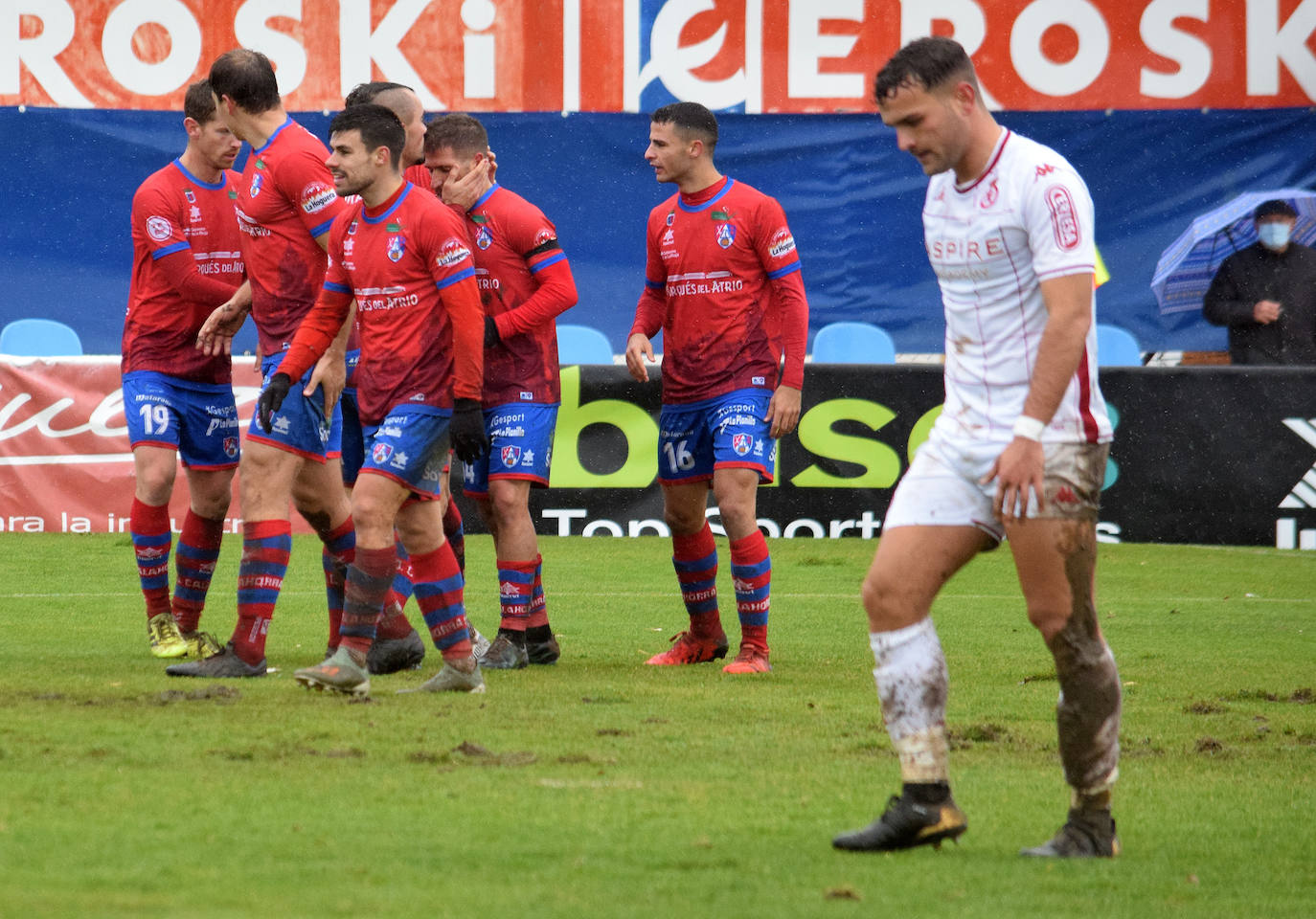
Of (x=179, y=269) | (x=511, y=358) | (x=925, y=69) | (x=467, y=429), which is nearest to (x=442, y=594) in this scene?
(x=467, y=429)

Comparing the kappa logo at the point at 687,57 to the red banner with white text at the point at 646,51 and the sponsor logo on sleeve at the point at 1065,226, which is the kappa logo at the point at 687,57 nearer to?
the red banner with white text at the point at 646,51

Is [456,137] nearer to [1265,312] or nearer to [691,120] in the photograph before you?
[691,120]

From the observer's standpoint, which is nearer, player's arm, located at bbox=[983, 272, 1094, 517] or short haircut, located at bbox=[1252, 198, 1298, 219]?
player's arm, located at bbox=[983, 272, 1094, 517]

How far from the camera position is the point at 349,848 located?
3.95 metres

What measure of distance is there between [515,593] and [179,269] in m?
1.92

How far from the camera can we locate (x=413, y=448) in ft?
20.0

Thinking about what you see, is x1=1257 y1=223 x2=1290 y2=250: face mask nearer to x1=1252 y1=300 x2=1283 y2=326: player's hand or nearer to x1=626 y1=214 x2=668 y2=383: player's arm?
x1=1252 y1=300 x2=1283 y2=326: player's hand

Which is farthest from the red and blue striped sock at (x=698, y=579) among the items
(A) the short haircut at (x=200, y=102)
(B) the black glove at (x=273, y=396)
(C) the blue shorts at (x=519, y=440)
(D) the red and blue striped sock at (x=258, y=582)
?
(A) the short haircut at (x=200, y=102)

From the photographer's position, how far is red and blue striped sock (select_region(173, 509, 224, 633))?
24.2 ft

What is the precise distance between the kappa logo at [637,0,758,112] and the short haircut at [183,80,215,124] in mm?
9632

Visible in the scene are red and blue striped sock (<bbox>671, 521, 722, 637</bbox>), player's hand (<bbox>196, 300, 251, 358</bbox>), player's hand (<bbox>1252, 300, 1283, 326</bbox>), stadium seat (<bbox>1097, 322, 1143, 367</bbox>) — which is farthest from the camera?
stadium seat (<bbox>1097, 322, 1143, 367</bbox>)

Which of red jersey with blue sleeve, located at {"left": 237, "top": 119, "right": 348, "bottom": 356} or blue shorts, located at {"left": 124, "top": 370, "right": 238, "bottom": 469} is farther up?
red jersey with blue sleeve, located at {"left": 237, "top": 119, "right": 348, "bottom": 356}

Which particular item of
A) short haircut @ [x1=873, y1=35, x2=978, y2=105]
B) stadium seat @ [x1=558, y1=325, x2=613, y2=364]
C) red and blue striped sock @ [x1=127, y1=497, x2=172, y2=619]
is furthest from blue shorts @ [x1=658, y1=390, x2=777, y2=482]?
stadium seat @ [x1=558, y1=325, x2=613, y2=364]

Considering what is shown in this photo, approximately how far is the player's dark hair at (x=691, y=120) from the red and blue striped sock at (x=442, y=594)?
2294mm
